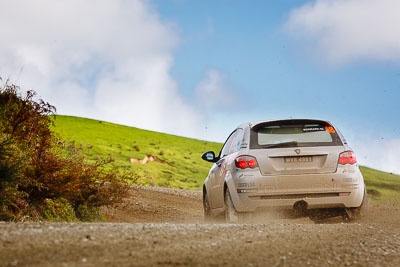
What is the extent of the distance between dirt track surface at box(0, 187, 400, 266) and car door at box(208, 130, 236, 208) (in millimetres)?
2349

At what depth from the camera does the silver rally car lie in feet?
29.7

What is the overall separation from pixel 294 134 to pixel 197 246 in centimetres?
405

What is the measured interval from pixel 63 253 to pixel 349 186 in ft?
18.2

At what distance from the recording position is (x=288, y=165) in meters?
9.13

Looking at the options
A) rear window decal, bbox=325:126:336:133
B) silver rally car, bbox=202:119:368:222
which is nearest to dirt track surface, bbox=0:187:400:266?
silver rally car, bbox=202:119:368:222

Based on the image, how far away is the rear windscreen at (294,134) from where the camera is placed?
9.31 metres

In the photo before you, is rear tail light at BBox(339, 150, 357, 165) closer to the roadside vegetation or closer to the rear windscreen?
the rear windscreen

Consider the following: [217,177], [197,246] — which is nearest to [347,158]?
[217,177]

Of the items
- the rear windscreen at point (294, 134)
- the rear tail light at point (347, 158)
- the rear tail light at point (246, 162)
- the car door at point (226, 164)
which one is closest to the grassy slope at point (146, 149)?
the car door at point (226, 164)

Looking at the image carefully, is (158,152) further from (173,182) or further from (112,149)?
(173,182)

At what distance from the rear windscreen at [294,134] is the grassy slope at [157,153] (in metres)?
19.7

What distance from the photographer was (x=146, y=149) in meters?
44.4

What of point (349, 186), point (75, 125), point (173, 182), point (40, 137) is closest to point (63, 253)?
point (349, 186)

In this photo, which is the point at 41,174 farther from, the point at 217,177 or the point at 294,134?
the point at 294,134
